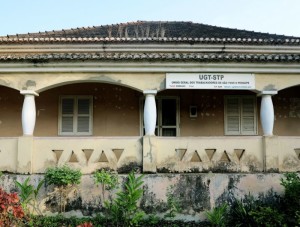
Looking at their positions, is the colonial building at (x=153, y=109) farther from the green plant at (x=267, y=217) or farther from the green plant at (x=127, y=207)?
the green plant at (x=267, y=217)

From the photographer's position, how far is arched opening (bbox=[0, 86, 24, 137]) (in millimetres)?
11430

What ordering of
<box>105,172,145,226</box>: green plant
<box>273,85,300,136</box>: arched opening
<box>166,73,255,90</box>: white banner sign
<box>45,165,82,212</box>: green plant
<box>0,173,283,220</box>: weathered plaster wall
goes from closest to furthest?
<box>105,172,145,226</box>: green plant
<box>45,165,82,212</box>: green plant
<box>0,173,283,220</box>: weathered plaster wall
<box>166,73,255,90</box>: white banner sign
<box>273,85,300,136</box>: arched opening

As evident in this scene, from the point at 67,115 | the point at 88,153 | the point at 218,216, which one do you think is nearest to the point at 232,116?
the point at 218,216

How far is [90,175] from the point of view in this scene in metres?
8.99

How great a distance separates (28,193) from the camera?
8.62 metres

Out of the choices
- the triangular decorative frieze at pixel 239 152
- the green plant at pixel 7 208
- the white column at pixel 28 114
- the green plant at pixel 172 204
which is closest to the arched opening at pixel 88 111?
the white column at pixel 28 114

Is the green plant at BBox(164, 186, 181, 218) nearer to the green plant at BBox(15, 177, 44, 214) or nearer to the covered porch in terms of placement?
the covered porch

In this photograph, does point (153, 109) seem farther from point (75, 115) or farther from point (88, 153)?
point (75, 115)

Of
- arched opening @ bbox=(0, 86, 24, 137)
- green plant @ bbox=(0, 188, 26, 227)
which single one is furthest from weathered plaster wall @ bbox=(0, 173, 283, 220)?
arched opening @ bbox=(0, 86, 24, 137)

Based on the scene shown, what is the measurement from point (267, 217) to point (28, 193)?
5.48 m

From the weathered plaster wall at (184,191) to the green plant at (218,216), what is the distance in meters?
0.28

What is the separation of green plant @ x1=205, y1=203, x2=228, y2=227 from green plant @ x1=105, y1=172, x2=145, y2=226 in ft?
5.15

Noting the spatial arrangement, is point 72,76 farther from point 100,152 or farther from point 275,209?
point 275,209

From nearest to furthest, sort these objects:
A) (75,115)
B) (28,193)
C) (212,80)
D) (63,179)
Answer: (63,179), (28,193), (212,80), (75,115)
